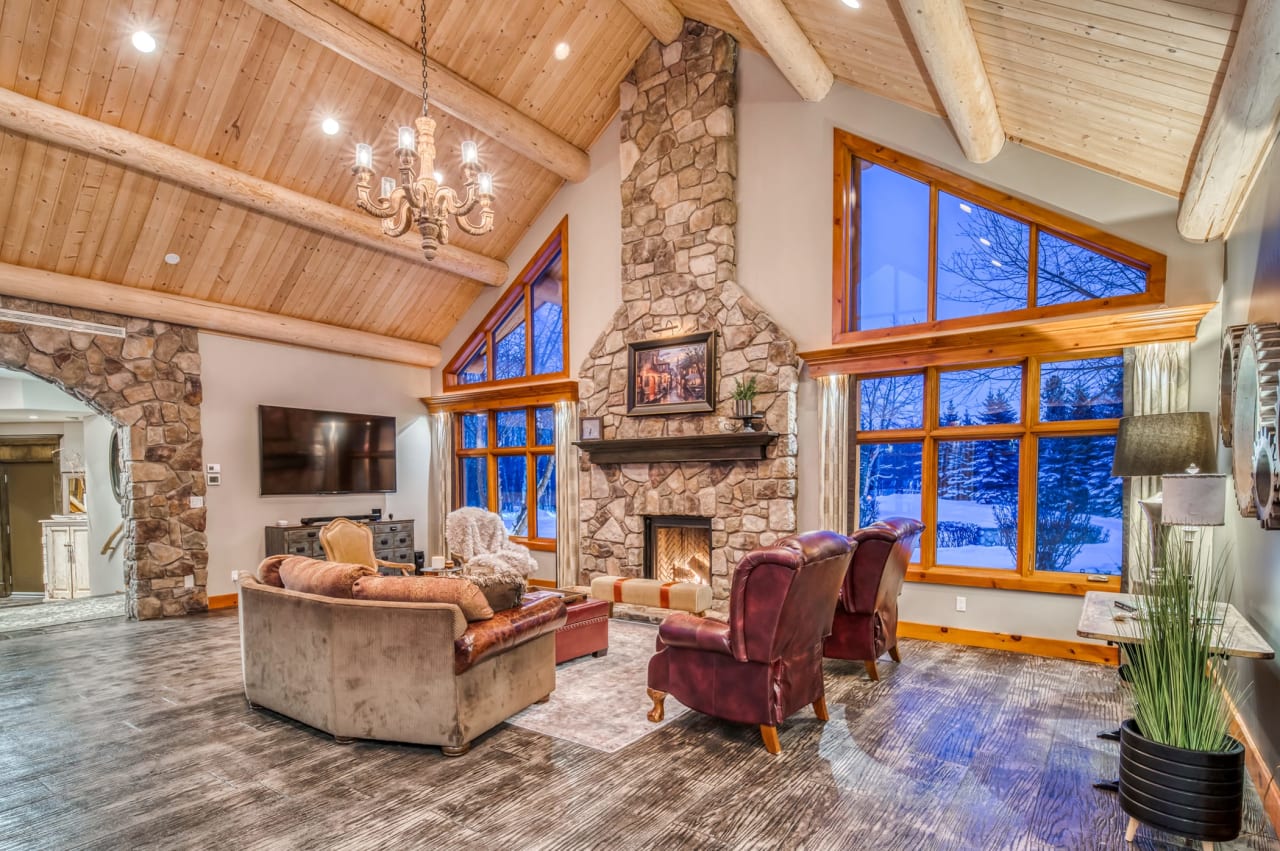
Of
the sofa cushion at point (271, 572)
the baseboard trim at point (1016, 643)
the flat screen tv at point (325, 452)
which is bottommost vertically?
the baseboard trim at point (1016, 643)

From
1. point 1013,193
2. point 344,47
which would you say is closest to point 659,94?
point 344,47

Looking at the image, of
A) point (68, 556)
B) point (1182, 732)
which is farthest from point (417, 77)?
point (68, 556)

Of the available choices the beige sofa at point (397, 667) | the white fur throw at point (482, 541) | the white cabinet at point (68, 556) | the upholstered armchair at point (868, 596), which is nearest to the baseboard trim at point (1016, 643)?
the upholstered armchair at point (868, 596)

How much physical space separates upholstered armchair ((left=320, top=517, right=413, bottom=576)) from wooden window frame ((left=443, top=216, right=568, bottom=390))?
3009 millimetres

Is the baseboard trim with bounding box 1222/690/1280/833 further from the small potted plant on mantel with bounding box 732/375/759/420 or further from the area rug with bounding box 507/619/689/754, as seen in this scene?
the small potted plant on mantel with bounding box 732/375/759/420

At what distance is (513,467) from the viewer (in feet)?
28.3

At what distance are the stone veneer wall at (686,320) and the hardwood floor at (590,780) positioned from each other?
2.35 m

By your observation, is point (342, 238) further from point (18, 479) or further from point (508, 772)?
point (18, 479)

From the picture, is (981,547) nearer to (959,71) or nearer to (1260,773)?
(1260,773)

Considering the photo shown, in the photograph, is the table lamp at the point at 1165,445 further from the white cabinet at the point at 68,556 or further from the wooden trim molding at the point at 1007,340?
the white cabinet at the point at 68,556

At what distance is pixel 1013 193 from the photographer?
16.9ft

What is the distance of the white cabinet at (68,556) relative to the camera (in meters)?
8.29

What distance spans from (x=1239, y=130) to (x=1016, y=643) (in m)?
3.82

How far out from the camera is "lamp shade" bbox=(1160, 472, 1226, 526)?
291cm
